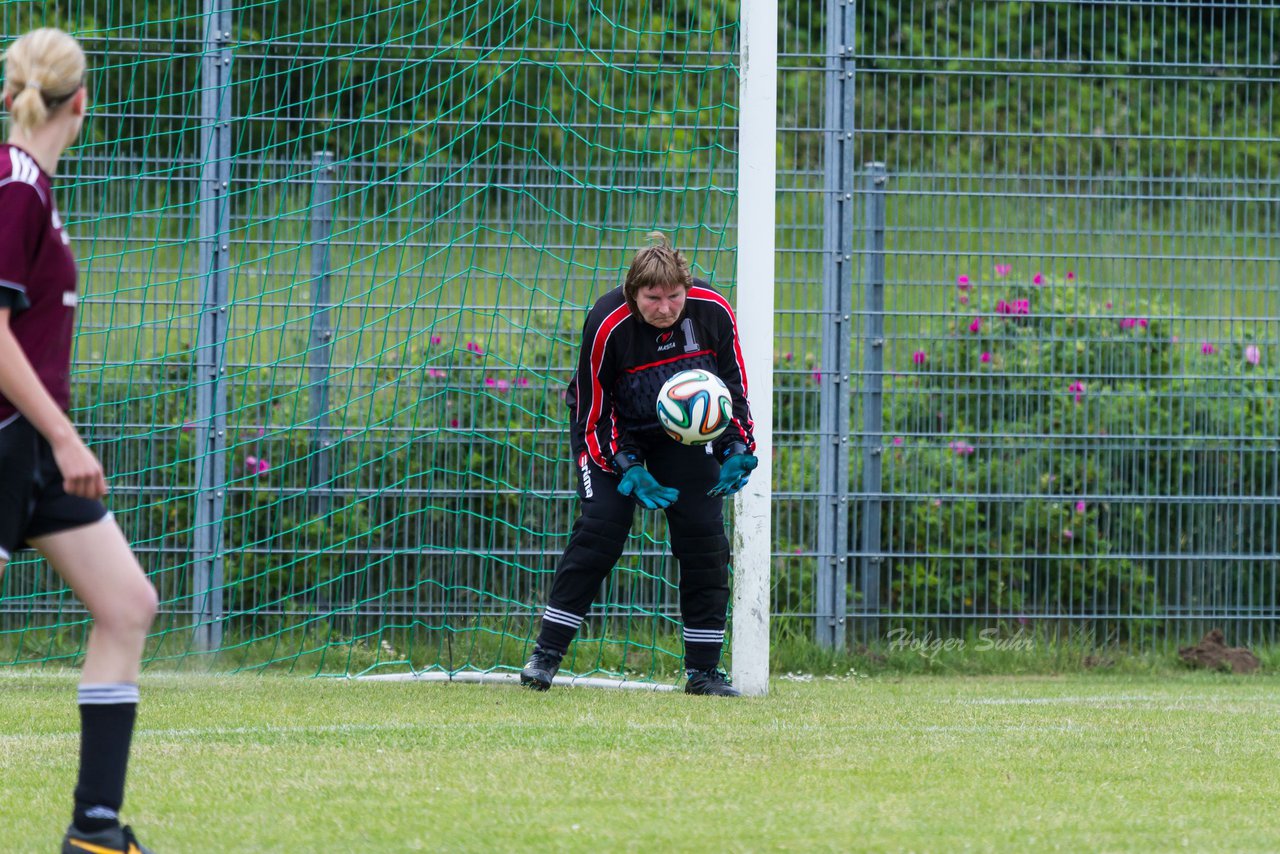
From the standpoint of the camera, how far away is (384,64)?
878cm

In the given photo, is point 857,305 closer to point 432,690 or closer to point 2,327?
point 432,690

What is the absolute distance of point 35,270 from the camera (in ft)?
10.4

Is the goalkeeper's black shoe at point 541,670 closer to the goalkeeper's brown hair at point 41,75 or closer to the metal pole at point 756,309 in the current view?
the metal pole at point 756,309

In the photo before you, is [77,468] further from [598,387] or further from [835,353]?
[835,353]

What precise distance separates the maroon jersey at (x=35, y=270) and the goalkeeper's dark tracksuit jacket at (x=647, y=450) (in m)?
3.29

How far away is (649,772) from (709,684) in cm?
223

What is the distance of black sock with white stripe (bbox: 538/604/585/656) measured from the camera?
6566 mm

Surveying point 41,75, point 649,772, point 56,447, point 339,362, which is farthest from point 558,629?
point 41,75

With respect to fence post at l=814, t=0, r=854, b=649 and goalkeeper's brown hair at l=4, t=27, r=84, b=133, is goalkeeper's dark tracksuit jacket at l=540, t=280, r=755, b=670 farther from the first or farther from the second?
goalkeeper's brown hair at l=4, t=27, r=84, b=133

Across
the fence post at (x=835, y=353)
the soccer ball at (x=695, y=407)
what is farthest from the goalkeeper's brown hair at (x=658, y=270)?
the fence post at (x=835, y=353)

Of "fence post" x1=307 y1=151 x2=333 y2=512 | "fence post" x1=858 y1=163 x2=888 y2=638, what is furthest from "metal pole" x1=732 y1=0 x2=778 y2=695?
"fence post" x1=307 y1=151 x2=333 y2=512

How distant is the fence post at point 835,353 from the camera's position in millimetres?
8281

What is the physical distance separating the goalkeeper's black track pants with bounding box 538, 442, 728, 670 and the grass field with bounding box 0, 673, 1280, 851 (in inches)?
12.4

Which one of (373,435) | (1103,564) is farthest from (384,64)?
(1103,564)
